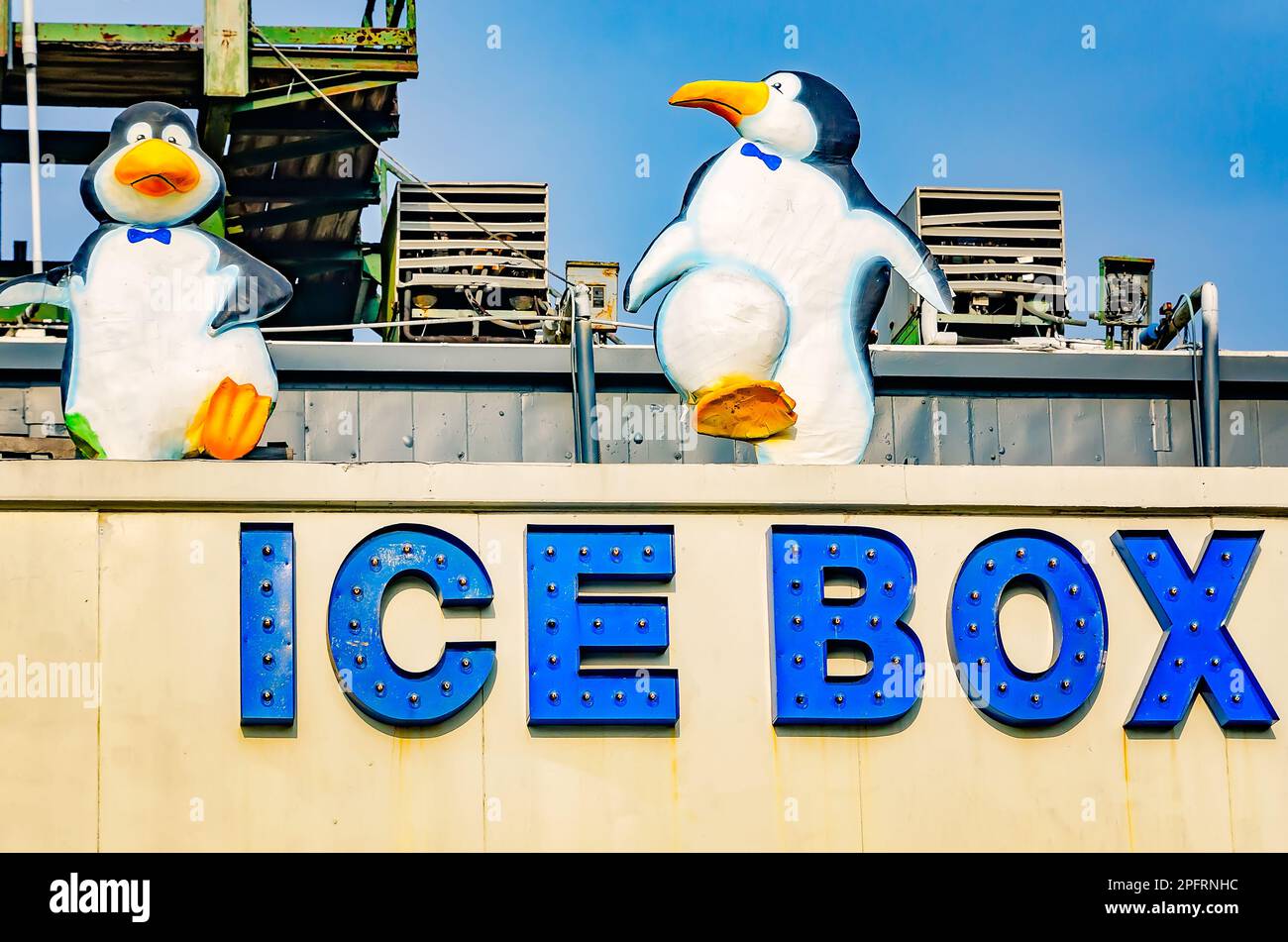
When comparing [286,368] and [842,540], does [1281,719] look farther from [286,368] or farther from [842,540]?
[286,368]

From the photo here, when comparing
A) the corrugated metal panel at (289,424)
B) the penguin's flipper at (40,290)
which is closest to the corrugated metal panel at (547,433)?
the corrugated metal panel at (289,424)

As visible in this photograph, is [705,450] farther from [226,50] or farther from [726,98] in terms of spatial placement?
[226,50]

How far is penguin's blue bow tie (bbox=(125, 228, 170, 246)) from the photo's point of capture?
12797mm

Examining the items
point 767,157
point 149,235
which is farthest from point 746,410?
point 149,235

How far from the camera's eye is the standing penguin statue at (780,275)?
12.7 meters

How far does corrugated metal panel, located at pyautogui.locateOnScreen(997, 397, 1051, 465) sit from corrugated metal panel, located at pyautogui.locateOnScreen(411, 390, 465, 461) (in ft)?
15.2

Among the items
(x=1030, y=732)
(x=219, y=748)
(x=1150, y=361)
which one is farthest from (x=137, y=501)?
(x=1150, y=361)

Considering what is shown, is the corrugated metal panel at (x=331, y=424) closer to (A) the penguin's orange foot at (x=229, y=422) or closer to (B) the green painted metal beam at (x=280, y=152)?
(B) the green painted metal beam at (x=280, y=152)

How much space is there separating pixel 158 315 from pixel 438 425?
17.2 feet

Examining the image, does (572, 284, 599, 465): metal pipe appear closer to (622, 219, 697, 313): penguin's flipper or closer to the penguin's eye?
(622, 219, 697, 313): penguin's flipper

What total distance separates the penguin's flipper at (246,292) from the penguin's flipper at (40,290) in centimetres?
93

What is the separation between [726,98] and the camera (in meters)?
13.2

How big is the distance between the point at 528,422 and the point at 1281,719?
751 cm

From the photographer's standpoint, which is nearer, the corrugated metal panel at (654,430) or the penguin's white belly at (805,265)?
the penguin's white belly at (805,265)
